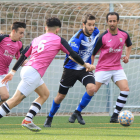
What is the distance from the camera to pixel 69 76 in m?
5.87

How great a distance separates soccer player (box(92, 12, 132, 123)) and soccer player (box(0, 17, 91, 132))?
167cm

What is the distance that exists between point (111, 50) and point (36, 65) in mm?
2144

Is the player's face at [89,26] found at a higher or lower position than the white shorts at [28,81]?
higher

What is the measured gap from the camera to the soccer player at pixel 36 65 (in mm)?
4391

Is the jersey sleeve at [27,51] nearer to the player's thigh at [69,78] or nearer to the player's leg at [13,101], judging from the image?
the player's leg at [13,101]

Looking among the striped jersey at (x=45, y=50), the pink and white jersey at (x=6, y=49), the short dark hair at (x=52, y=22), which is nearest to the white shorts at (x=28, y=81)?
the striped jersey at (x=45, y=50)

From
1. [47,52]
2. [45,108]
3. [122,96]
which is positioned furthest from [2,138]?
[45,108]

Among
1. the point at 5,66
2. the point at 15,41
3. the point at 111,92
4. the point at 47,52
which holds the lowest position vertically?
the point at 111,92

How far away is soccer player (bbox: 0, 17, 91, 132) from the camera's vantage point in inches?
173

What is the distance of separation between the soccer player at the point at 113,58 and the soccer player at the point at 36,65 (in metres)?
1.67

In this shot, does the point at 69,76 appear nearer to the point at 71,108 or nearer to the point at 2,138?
the point at 2,138

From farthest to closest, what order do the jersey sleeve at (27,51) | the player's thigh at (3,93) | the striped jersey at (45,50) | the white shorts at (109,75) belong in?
1. the white shorts at (109,75)
2. the player's thigh at (3,93)
3. the jersey sleeve at (27,51)
4. the striped jersey at (45,50)

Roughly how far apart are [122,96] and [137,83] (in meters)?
2.99

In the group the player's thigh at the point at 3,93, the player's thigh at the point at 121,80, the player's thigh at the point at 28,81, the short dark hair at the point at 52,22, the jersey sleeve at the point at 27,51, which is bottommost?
the player's thigh at the point at 3,93
